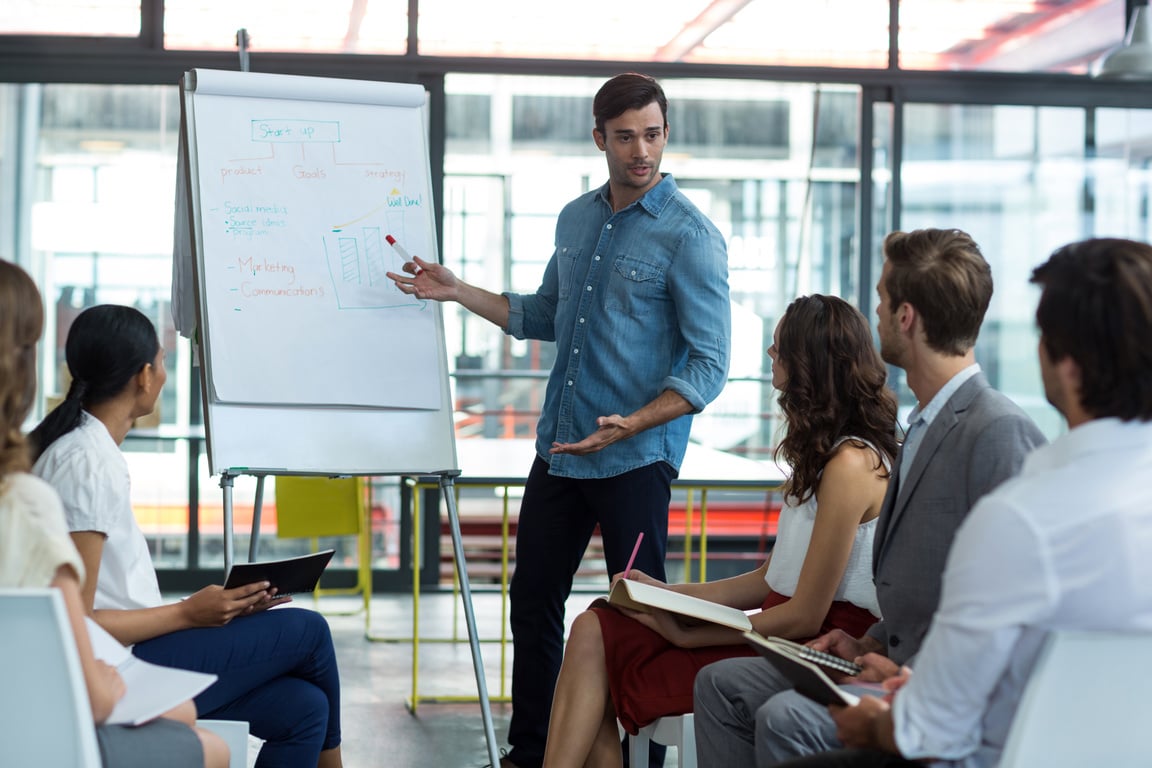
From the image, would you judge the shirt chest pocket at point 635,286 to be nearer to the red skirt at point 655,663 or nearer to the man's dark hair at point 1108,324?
the red skirt at point 655,663

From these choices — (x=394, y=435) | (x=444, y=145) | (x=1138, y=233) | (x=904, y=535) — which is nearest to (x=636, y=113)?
(x=394, y=435)

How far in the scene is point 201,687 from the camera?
1.63 metres

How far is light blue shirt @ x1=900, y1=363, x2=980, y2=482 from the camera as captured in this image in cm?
189

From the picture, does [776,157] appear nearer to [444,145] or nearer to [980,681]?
[444,145]

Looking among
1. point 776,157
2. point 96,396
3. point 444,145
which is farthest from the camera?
point 776,157

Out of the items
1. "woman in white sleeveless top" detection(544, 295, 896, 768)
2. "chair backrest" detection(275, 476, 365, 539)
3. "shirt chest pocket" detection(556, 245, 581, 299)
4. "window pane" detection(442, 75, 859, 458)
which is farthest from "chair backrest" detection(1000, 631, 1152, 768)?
"window pane" detection(442, 75, 859, 458)

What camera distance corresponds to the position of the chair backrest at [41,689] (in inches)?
54.0

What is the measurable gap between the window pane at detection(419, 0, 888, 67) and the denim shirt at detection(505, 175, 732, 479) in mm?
2294

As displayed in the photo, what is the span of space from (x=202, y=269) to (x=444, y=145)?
243 cm

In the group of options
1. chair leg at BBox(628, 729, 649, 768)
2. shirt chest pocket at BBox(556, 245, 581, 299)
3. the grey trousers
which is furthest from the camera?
shirt chest pocket at BBox(556, 245, 581, 299)

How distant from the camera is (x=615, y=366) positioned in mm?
2660

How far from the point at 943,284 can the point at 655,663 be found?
2.88 ft

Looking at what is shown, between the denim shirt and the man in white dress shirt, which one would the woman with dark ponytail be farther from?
the man in white dress shirt

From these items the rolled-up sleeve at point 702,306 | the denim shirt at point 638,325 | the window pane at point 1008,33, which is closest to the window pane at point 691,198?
the window pane at point 1008,33
